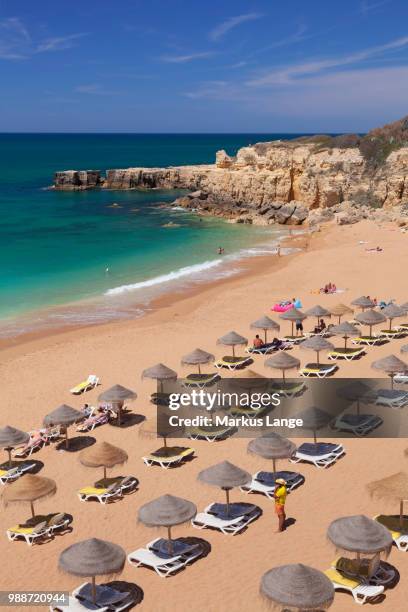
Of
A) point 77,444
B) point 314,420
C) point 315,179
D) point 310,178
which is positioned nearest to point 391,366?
point 314,420

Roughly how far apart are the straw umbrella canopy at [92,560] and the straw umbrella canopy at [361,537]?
3.18 metres

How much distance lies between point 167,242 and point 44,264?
430 inches

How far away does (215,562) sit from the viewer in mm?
10609

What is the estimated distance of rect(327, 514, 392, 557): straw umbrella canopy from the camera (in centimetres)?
923

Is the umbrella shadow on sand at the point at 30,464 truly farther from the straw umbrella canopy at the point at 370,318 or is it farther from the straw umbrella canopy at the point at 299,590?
the straw umbrella canopy at the point at 370,318

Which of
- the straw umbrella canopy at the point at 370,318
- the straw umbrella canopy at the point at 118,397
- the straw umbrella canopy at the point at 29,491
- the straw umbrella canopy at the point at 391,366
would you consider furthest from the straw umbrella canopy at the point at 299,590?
the straw umbrella canopy at the point at 370,318

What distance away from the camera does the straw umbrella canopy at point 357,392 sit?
1574 cm

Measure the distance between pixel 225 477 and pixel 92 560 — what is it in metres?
3.13

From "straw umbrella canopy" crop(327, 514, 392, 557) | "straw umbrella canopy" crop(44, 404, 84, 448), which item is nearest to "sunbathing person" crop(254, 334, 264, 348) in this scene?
"straw umbrella canopy" crop(44, 404, 84, 448)

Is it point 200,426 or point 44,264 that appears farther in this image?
point 44,264

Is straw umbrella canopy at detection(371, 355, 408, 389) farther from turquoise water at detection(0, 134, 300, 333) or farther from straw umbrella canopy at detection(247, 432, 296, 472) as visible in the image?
turquoise water at detection(0, 134, 300, 333)

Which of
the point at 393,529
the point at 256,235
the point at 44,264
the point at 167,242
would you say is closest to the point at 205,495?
the point at 393,529

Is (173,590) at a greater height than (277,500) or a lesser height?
lesser

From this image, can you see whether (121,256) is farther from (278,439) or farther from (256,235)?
(278,439)
